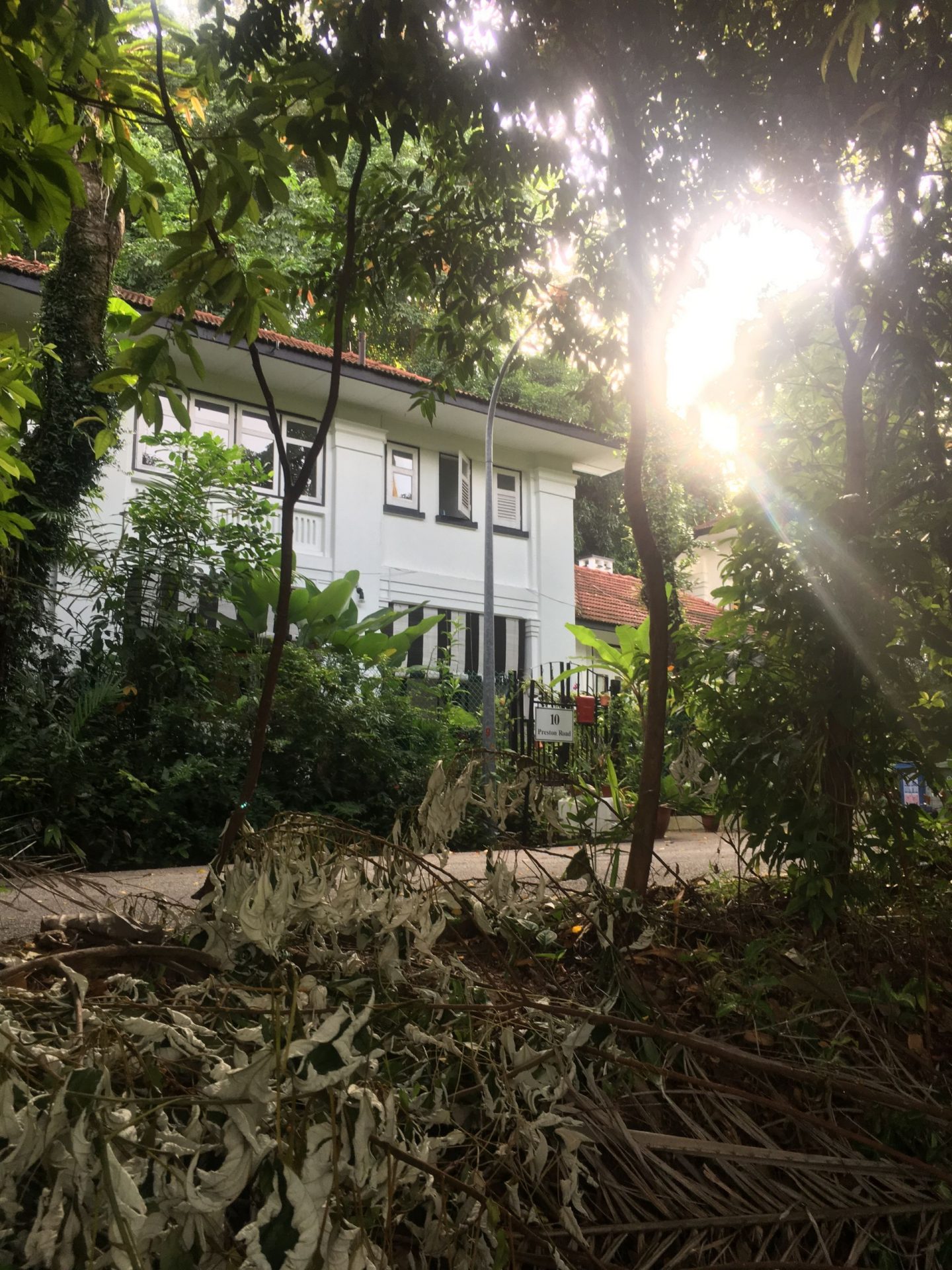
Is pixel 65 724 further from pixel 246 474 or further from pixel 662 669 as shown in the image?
pixel 662 669

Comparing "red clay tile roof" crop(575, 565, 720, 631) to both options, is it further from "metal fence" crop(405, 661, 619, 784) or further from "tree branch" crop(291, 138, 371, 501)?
"tree branch" crop(291, 138, 371, 501)

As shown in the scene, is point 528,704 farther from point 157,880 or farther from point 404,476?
point 157,880

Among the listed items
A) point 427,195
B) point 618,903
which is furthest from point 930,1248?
point 427,195

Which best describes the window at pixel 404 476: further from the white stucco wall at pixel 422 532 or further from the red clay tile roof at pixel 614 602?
the red clay tile roof at pixel 614 602

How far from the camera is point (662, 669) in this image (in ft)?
9.75

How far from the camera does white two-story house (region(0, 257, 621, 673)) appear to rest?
15031mm

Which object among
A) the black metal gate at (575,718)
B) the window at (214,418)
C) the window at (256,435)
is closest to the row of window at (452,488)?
the window at (256,435)

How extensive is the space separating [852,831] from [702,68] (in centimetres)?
277

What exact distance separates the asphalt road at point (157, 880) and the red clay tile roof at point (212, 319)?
5.84m

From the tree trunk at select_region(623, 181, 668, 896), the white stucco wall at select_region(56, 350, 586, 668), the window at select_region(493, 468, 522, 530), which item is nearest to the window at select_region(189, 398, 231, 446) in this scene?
the white stucco wall at select_region(56, 350, 586, 668)

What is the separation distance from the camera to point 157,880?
19.3 feet

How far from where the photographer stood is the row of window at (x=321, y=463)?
50.2 feet

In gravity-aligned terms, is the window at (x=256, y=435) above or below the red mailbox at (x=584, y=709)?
above

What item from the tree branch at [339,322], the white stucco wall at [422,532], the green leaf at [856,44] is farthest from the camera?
the white stucco wall at [422,532]
